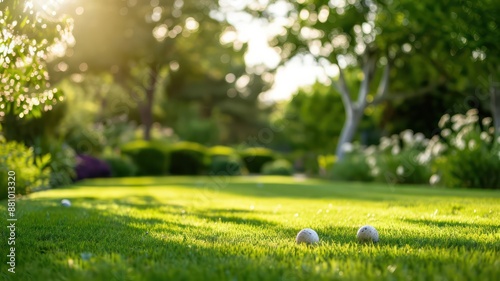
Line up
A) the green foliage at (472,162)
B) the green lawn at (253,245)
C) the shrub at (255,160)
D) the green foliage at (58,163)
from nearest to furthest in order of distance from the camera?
the green lawn at (253,245) → the green foliage at (472,162) → the green foliage at (58,163) → the shrub at (255,160)

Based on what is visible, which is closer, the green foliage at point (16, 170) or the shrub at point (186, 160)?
the green foliage at point (16, 170)

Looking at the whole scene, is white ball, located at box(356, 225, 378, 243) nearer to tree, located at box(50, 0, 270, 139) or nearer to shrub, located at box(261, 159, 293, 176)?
tree, located at box(50, 0, 270, 139)

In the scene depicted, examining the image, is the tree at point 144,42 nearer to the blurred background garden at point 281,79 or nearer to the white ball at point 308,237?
the blurred background garden at point 281,79

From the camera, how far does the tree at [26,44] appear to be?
5.32 m

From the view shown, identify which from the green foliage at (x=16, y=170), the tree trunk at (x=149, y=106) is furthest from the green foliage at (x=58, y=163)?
the tree trunk at (x=149, y=106)

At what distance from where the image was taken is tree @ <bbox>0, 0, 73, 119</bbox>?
5.32 meters

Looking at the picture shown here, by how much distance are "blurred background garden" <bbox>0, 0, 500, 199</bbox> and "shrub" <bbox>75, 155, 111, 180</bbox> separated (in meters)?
0.08

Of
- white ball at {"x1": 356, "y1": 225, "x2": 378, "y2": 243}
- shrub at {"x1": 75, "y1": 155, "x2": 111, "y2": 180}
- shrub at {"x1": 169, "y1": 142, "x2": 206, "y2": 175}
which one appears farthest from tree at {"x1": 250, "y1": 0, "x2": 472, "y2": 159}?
white ball at {"x1": 356, "y1": 225, "x2": 378, "y2": 243}

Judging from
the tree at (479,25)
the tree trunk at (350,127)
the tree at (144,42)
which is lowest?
the tree trunk at (350,127)

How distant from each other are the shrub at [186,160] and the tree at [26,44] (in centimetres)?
2303

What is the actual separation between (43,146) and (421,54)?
14938mm

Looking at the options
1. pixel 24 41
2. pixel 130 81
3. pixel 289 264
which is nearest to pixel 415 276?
pixel 289 264

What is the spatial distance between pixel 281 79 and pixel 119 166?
31.3 feet

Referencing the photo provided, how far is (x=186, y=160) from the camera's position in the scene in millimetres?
29172
